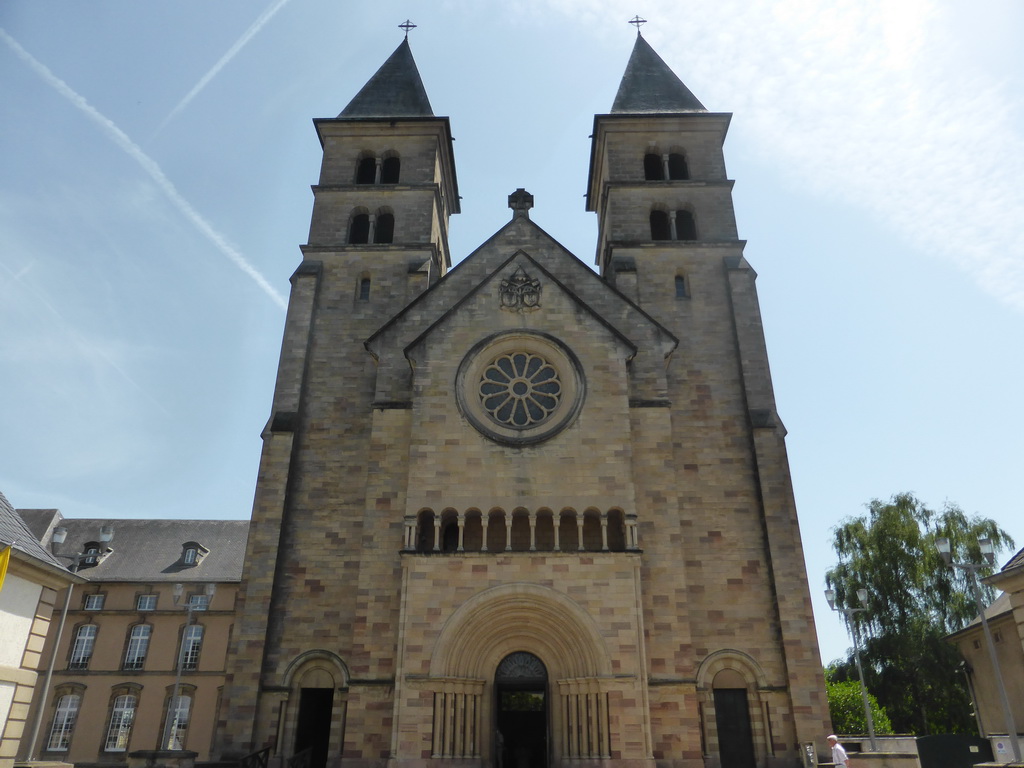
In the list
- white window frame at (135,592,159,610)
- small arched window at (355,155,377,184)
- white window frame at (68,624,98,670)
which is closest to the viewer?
small arched window at (355,155,377,184)

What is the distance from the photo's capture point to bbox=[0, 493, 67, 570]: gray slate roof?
12.5 meters

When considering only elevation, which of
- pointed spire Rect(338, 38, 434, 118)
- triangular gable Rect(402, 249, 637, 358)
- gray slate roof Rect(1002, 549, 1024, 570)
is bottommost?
gray slate roof Rect(1002, 549, 1024, 570)

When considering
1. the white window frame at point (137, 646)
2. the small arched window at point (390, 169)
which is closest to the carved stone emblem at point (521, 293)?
the small arched window at point (390, 169)

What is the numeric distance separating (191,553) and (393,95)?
Result: 26921 millimetres

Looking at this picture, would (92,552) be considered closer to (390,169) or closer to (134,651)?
(134,651)

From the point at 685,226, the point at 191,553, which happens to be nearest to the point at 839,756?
the point at 685,226

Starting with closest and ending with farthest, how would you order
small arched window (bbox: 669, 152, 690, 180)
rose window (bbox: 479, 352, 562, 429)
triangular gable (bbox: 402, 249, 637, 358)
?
1. rose window (bbox: 479, 352, 562, 429)
2. triangular gable (bbox: 402, 249, 637, 358)
3. small arched window (bbox: 669, 152, 690, 180)

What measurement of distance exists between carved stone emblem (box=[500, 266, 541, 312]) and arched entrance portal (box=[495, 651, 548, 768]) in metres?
Result: 10.8

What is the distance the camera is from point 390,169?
31.7 metres

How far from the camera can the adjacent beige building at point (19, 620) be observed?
12.3m

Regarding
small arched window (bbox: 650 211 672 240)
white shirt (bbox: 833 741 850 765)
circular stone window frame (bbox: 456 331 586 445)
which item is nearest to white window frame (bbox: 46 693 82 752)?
circular stone window frame (bbox: 456 331 586 445)

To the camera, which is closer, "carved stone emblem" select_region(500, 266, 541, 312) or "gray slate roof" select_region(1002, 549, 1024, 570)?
"gray slate roof" select_region(1002, 549, 1024, 570)

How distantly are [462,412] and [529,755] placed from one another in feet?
33.0

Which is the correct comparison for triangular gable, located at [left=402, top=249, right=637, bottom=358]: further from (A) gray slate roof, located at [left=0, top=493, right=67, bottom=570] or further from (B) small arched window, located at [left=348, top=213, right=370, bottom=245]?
(A) gray slate roof, located at [left=0, top=493, right=67, bottom=570]
